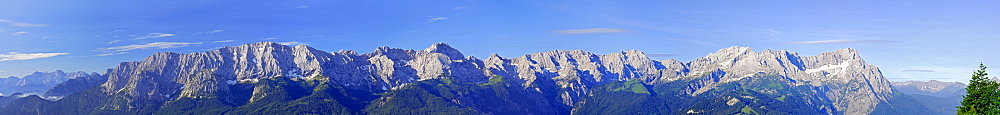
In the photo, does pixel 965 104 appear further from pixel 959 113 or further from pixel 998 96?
pixel 998 96

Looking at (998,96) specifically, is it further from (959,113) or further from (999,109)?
(959,113)

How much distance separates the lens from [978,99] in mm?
123125

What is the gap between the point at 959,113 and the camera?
128125mm

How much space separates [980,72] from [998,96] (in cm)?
625

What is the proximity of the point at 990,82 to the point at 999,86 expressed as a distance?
1.40 m

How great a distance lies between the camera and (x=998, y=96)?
4643 inches

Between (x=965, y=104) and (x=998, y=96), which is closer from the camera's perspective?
(x=998, y=96)

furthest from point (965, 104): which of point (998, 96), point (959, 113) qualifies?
point (998, 96)

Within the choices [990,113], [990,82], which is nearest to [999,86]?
[990,82]

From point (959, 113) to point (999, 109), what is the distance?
29.1 ft

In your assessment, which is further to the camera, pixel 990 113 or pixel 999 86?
pixel 999 86

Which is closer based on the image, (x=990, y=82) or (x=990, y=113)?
(x=990, y=113)

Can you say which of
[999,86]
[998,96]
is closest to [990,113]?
[998,96]

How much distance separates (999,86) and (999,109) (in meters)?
7.35
